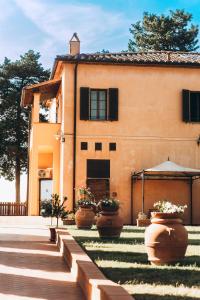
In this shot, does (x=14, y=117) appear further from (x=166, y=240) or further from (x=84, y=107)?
(x=166, y=240)

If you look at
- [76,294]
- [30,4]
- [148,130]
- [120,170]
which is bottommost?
[76,294]

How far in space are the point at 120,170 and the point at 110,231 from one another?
367 inches

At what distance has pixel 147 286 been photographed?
6742 millimetres

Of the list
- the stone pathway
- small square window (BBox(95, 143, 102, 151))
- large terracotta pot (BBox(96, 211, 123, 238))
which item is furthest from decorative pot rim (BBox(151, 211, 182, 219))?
small square window (BBox(95, 143, 102, 151))

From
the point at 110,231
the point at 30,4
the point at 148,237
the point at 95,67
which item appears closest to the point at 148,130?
the point at 95,67

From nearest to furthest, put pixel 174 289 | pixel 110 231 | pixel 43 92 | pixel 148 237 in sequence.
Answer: pixel 174 289
pixel 148 237
pixel 110 231
pixel 43 92

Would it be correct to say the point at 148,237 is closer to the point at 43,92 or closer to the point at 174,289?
the point at 174,289

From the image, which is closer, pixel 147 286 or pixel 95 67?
pixel 147 286

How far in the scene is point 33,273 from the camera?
8.55 m

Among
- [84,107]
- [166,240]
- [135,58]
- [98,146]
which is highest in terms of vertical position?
[135,58]

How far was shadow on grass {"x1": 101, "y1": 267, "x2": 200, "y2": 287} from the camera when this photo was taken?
7.04 meters

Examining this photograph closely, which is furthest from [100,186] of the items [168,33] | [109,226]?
[168,33]

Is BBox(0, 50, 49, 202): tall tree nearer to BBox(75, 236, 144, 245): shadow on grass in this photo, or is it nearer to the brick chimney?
the brick chimney

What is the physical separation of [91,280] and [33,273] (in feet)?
8.48
